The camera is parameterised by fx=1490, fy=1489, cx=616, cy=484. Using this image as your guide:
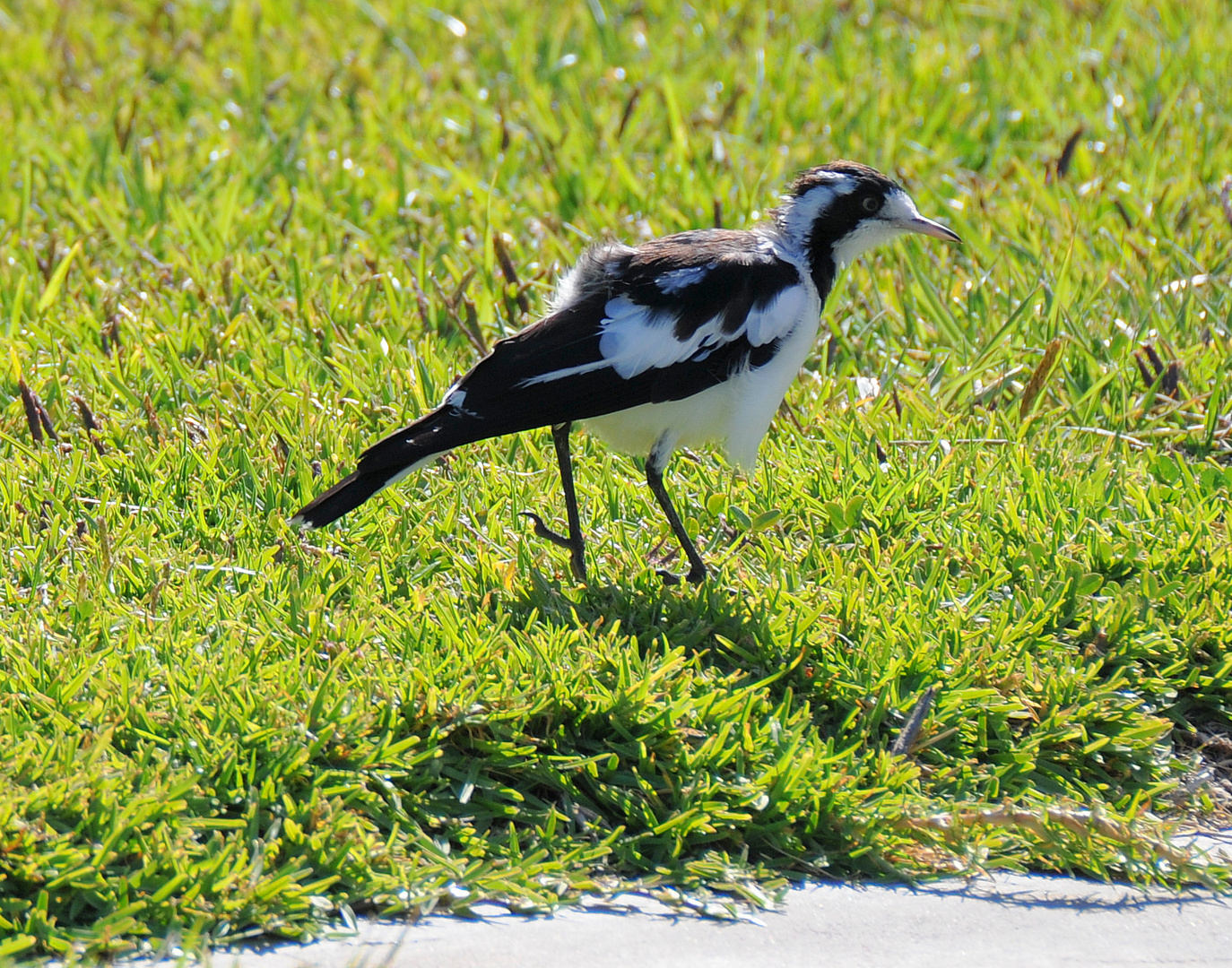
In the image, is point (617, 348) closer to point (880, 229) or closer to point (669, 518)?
point (669, 518)

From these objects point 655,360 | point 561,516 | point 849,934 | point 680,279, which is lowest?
point 849,934

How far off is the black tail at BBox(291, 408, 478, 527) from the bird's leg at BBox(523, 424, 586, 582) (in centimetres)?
35

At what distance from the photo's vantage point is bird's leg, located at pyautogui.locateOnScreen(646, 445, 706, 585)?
12.7 ft

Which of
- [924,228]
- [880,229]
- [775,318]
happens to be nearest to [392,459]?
[775,318]

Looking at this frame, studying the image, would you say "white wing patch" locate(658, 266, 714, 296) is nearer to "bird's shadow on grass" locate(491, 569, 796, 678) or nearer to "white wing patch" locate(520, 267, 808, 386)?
"white wing patch" locate(520, 267, 808, 386)

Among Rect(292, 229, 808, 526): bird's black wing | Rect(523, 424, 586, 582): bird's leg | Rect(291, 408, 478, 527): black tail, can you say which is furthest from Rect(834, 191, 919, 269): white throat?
Rect(291, 408, 478, 527): black tail

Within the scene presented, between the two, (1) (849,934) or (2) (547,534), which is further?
(2) (547,534)

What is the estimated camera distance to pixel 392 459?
362 centimetres

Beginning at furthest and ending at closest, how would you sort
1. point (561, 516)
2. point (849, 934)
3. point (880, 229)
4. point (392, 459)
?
1. point (880, 229)
2. point (561, 516)
3. point (392, 459)
4. point (849, 934)

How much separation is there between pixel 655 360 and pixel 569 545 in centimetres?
53

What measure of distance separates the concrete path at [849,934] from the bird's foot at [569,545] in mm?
1145

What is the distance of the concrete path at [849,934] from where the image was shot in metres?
2.64

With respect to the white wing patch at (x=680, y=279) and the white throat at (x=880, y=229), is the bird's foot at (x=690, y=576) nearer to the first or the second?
the white wing patch at (x=680, y=279)

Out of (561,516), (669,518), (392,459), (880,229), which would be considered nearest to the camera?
(392,459)
